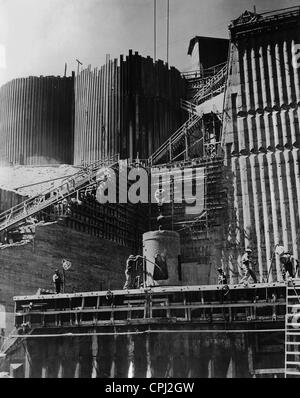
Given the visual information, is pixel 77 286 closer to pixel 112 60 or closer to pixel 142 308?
pixel 142 308

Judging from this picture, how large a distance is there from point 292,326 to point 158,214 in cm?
1649

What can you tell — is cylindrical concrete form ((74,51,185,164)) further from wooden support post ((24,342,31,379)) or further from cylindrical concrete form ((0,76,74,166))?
wooden support post ((24,342,31,379))

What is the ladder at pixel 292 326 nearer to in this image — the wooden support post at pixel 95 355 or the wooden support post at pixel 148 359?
the wooden support post at pixel 148 359

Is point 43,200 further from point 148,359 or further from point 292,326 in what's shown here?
point 292,326

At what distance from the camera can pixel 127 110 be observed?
115 ft

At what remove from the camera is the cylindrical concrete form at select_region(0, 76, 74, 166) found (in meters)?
38.2

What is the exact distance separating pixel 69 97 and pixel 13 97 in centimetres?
434

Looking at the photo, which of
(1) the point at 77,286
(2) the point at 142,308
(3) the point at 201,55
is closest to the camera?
(2) the point at 142,308

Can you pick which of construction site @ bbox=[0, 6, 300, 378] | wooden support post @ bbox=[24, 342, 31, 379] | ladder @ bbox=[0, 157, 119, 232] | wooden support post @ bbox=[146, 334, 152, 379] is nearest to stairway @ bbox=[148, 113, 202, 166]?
construction site @ bbox=[0, 6, 300, 378]

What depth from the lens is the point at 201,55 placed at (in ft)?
139

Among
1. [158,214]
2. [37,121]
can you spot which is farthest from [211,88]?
[37,121]

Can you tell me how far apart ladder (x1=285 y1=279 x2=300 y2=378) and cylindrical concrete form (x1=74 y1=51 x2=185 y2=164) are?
20.7 m
